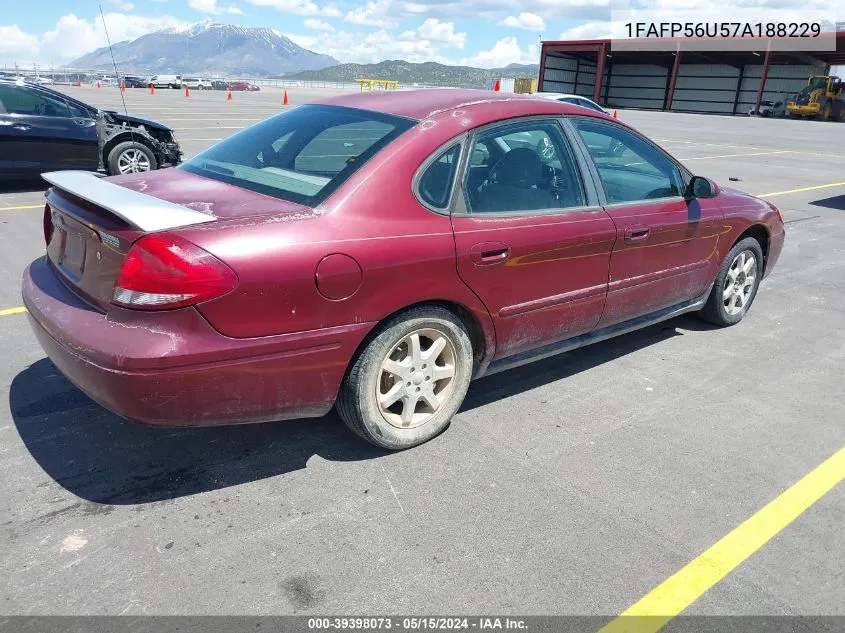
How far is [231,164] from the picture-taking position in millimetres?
3469

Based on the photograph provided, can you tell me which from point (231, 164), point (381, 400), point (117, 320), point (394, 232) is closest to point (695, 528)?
point (381, 400)

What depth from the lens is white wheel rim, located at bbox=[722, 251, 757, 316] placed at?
5008mm

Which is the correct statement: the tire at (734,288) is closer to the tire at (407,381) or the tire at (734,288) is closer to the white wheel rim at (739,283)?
the white wheel rim at (739,283)

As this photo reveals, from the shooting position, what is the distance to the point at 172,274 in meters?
2.48

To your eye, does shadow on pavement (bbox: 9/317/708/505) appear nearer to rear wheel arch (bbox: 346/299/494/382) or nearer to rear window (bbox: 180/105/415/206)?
rear wheel arch (bbox: 346/299/494/382)

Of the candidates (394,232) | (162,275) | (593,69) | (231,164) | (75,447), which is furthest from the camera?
(593,69)

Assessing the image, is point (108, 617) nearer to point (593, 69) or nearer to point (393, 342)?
point (393, 342)

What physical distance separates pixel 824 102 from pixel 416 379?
1931 inches

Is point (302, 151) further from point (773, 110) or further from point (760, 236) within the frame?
point (773, 110)

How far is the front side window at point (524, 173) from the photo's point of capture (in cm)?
331

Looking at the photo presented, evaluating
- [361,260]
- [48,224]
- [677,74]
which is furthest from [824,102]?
[48,224]

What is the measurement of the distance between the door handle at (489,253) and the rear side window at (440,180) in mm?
255

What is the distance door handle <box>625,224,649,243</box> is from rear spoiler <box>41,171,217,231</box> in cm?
234

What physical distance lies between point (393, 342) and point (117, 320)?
1.12 meters
